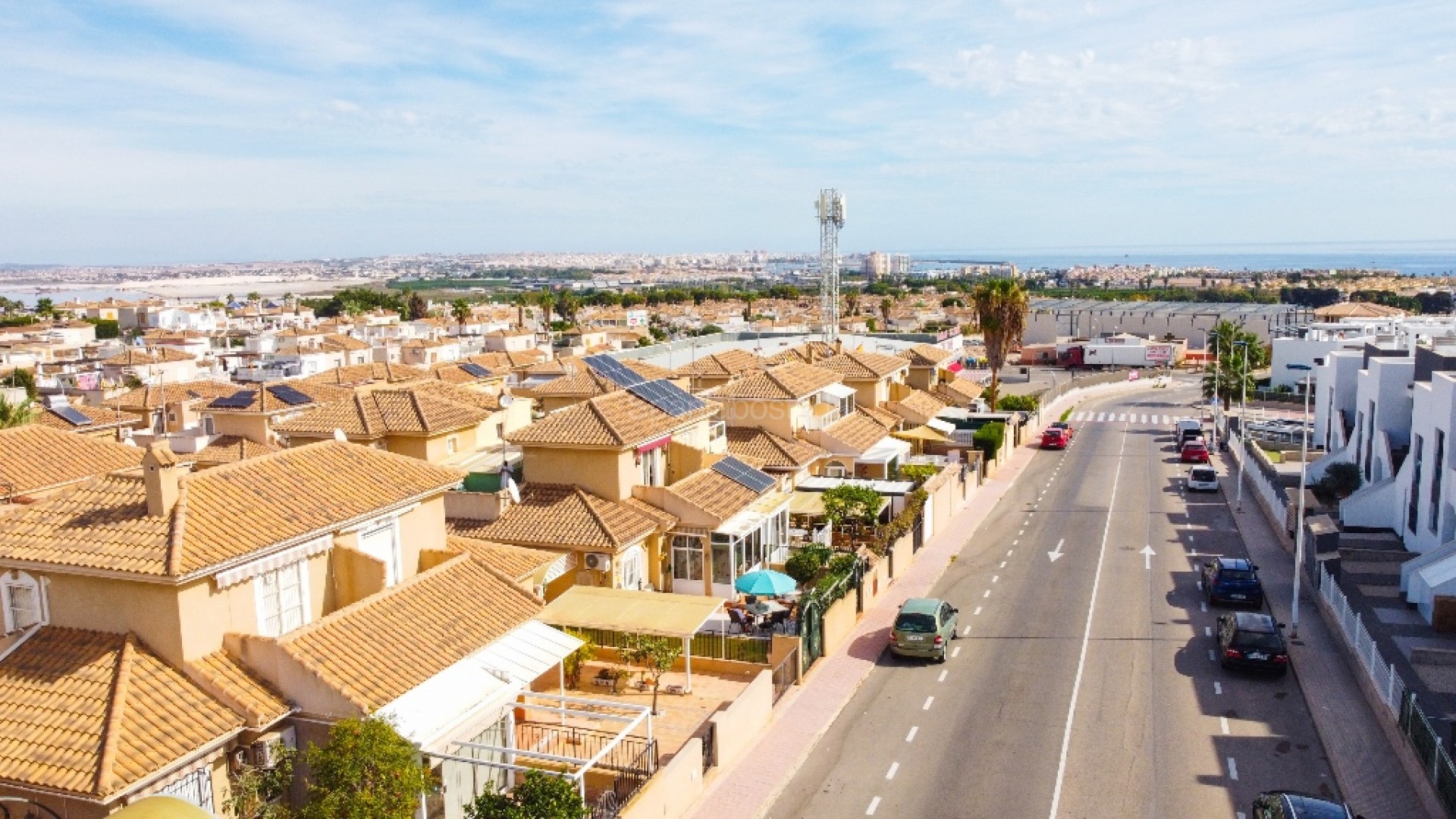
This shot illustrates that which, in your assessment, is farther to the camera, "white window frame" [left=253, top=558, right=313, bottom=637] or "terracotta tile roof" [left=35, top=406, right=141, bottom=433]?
"terracotta tile roof" [left=35, top=406, right=141, bottom=433]

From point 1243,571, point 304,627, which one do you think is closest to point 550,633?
point 304,627

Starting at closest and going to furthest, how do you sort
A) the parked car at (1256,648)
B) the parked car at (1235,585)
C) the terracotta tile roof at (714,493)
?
the parked car at (1256,648) < the terracotta tile roof at (714,493) < the parked car at (1235,585)

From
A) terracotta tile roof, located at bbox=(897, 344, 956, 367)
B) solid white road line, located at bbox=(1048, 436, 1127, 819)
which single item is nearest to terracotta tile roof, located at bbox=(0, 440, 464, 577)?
solid white road line, located at bbox=(1048, 436, 1127, 819)

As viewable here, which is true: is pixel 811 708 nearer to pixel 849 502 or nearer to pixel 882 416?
pixel 849 502

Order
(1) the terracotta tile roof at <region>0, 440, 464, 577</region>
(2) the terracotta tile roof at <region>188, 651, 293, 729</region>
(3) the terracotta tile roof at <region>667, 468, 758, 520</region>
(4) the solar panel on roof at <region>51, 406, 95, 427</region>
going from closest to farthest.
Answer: (2) the terracotta tile roof at <region>188, 651, 293, 729</region>, (1) the terracotta tile roof at <region>0, 440, 464, 577</region>, (3) the terracotta tile roof at <region>667, 468, 758, 520</region>, (4) the solar panel on roof at <region>51, 406, 95, 427</region>

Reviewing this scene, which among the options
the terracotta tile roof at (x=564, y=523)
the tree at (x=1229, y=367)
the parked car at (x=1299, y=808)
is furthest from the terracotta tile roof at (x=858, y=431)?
the parked car at (x=1299, y=808)

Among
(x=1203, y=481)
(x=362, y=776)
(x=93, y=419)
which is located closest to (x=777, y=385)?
(x=1203, y=481)

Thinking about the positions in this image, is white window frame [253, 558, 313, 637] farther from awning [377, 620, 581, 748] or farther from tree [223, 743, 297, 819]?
awning [377, 620, 581, 748]

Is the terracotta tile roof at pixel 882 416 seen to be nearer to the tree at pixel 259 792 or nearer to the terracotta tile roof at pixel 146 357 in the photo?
the tree at pixel 259 792
